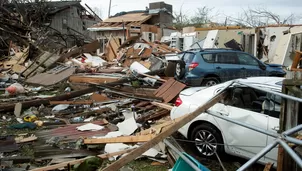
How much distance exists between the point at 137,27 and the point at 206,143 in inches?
947

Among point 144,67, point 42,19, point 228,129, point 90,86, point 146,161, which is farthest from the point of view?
point 42,19

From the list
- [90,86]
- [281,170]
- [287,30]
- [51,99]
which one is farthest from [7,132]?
[287,30]

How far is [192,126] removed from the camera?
19.7 ft

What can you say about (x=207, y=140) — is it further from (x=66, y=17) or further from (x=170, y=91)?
(x=66, y=17)

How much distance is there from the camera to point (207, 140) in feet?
18.8

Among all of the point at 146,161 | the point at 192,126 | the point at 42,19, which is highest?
the point at 42,19

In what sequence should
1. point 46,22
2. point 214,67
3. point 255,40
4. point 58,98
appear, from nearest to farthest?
point 58,98 → point 214,67 → point 255,40 → point 46,22

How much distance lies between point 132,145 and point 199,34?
16.1 m

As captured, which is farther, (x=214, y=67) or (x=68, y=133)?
(x=214, y=67)

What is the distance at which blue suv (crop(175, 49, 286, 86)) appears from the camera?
11320 mm

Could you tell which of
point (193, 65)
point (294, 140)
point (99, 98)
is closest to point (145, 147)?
point (294, 140)

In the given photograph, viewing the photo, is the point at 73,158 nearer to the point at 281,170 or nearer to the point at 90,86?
the point at 281,170

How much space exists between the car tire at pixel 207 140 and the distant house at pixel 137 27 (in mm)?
21655

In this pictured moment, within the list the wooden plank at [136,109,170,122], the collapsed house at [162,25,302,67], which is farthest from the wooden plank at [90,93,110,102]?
the collapsed house at [162,25,302,67]
